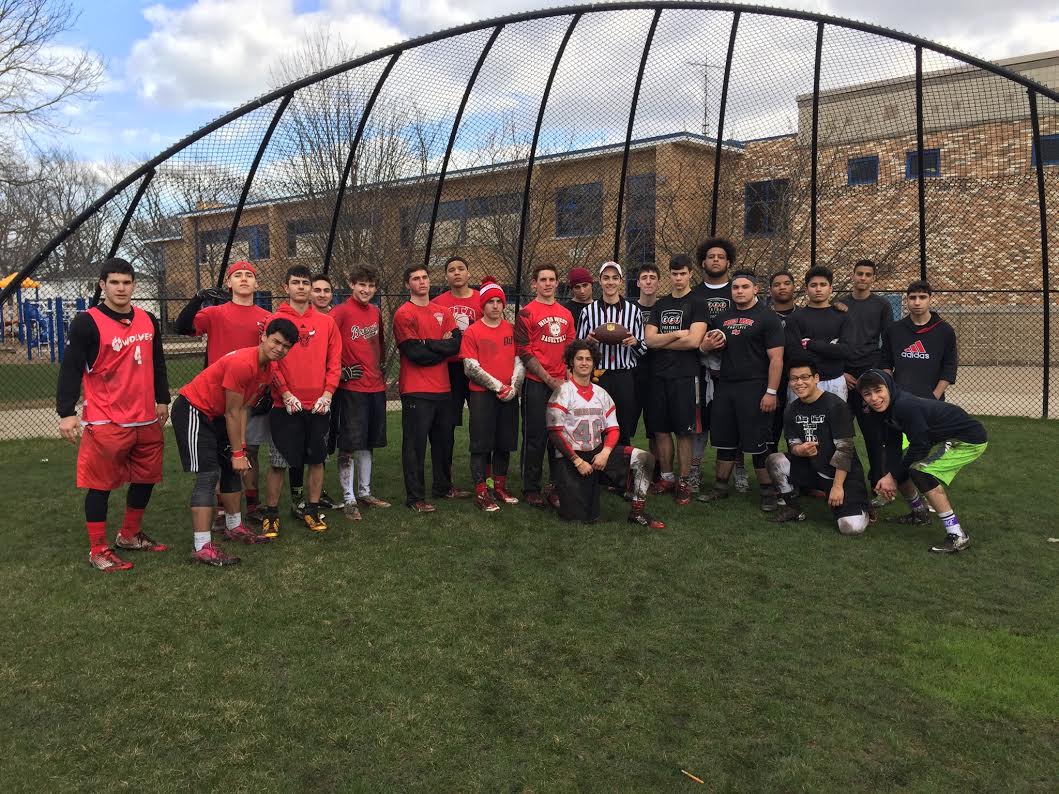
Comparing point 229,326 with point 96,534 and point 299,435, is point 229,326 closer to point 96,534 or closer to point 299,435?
point 299,435

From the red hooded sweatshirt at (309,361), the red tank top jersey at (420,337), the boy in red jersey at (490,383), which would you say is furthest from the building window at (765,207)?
the red hooded sweatshirt at (309,361)

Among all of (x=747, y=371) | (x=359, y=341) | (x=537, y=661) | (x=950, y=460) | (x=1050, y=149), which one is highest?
(x=1050, y=149)

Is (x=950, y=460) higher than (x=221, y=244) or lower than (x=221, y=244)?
lower

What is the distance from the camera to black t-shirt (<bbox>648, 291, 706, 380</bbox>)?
5.73 metres

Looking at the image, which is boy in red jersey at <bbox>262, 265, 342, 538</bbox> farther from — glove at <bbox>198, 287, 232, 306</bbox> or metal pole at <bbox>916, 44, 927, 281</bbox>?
metal pole at <bbox>916, 44, 927, 281</bbox>

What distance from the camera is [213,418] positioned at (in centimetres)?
451

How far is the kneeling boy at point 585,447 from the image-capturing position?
5277 millimetres

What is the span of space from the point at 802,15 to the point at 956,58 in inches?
56.6

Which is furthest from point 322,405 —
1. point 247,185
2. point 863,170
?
point 863,170

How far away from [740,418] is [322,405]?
3084mm

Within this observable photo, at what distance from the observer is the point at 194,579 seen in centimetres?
422

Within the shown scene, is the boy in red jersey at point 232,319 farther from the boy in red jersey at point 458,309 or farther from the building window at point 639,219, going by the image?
the building window at point 639,219

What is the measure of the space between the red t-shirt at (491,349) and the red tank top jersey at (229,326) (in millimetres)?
1458

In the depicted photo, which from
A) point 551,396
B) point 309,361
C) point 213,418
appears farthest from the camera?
point 551,396
